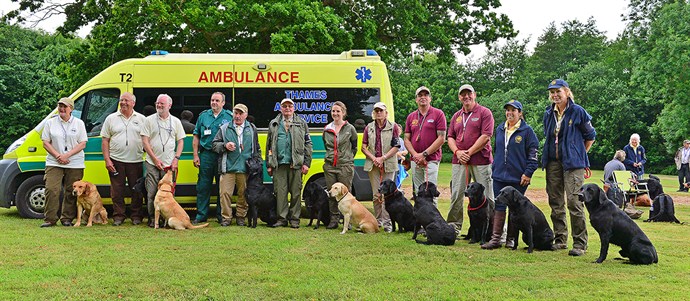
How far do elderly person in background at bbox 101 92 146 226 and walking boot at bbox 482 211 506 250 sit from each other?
189 inches

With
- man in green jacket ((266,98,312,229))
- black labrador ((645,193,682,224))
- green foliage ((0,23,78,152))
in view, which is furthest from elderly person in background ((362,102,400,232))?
green foliage ((0,23,78,152))

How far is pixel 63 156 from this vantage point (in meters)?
8.24

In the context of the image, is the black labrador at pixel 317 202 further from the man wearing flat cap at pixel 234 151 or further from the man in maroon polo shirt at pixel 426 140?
the man in maroon polo shirt at pixel 426 140

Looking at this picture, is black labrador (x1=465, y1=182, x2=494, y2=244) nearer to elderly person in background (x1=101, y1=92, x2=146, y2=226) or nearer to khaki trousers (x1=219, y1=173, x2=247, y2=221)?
khaki trousers (x1=219, y1=173, x2=247, y2=221)

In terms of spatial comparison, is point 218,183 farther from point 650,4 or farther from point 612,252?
point 650,4

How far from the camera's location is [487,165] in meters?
7.44

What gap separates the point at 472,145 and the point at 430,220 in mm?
1011

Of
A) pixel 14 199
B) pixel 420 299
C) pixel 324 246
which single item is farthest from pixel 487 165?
pixel 14 199

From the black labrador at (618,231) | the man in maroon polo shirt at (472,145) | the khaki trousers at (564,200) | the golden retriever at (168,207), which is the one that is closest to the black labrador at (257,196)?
the golden retriever at (168,207)

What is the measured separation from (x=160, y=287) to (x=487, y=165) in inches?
161

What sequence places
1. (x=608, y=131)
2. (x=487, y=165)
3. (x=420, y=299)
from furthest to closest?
1. (x=608, y=131)
2. (x=487, y=165)
3. (x=420, y=299)

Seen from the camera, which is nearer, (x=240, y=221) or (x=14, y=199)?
(x=240, y=221)

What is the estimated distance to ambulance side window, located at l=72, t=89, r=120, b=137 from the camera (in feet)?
30.5

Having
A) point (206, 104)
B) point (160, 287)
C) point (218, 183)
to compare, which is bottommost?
point (160, 287)
